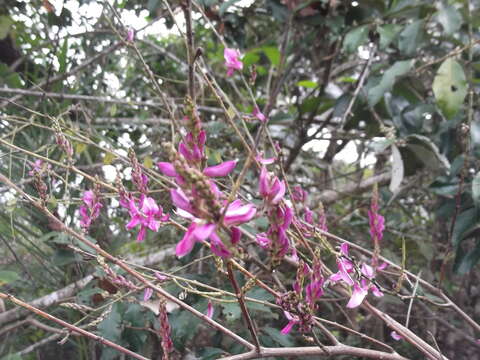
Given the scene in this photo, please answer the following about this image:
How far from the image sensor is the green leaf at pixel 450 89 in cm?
115

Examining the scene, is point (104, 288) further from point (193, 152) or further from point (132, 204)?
point (193, 152)

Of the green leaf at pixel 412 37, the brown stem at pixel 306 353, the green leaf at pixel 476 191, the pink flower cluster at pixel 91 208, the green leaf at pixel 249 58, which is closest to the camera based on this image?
the brown stem at pixel 306 353

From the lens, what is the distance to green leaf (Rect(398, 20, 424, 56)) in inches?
53.5

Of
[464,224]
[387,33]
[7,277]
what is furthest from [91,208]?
[387,33]

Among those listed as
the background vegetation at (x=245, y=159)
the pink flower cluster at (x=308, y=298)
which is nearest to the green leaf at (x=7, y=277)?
the background vegetation at (x=245, y=159)

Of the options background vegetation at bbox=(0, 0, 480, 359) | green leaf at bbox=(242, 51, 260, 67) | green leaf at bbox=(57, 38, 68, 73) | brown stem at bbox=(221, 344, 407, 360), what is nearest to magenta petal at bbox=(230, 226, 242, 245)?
brown stem at bbox=(221, 344, 407, 360)

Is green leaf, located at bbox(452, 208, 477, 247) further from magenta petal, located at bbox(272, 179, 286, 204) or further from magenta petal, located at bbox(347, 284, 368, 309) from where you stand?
magenta petal, located at bbox(272, 179, 286, 204)

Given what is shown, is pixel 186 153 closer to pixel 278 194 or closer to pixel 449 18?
pixel 278 194

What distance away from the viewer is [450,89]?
1.17 m

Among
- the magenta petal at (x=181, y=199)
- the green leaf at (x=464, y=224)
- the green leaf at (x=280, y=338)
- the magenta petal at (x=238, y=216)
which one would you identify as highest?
the magenta petal at (x=181, y=199)

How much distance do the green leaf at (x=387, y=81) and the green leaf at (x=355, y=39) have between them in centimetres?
14

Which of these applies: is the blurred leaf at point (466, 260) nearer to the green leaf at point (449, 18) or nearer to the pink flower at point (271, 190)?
the green leaf at point (449, 18)

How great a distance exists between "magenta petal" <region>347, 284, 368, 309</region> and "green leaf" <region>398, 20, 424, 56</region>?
915 millimetres

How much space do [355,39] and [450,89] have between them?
0.37 m
